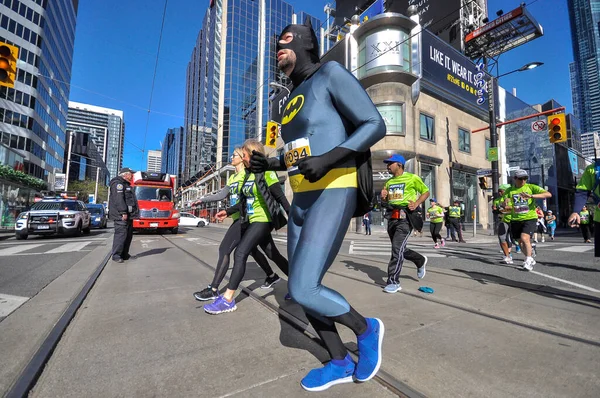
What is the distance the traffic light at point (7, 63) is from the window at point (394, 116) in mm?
16919

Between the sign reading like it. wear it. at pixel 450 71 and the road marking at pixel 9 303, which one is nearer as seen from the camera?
the road marking at pixel 9 303

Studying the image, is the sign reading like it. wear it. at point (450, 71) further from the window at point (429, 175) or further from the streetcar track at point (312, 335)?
the streetcar track at point (312, 335)

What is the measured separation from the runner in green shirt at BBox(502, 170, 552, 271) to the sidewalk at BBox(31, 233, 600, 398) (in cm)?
202

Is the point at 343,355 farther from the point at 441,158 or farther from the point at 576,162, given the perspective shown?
the point at 576,162

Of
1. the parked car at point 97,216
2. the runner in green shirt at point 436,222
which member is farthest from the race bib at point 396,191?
the parked car at point 97,216

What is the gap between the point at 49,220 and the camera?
39.2 feet

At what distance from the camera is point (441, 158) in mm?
20984

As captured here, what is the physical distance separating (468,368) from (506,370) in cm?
21

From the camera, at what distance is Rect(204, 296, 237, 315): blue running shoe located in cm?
281

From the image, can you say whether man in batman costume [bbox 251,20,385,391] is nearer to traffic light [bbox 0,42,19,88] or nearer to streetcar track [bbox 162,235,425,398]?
streetcar track [bbox 162,235,425,398]

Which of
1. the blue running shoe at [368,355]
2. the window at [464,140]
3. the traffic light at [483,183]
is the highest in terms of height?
the window at [464,140]

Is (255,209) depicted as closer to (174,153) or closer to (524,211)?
(524,211)

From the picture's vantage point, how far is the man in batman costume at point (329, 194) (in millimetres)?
1522

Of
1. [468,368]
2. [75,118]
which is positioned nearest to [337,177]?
[468,368]
